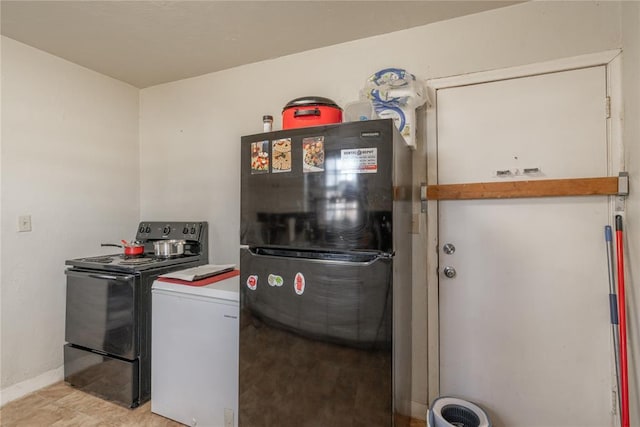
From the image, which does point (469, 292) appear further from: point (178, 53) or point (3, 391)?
point (3, 391)

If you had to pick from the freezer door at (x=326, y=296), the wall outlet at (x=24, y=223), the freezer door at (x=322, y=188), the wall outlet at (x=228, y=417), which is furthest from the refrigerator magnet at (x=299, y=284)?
the wall outlet at (x=24, y=223)

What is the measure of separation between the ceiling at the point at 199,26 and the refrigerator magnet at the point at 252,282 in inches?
61.8

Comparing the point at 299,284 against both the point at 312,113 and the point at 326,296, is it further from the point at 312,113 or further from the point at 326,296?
the point at 312,113

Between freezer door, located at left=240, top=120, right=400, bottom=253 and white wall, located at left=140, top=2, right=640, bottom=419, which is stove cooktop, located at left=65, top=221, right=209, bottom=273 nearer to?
white wall, located at left=140, top=2, right=640, bottom=419

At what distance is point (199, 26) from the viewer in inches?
81.6

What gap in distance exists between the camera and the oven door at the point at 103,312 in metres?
2.08

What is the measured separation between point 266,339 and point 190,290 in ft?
2.24

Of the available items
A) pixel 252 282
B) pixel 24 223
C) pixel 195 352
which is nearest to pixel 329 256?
pixel 252 282

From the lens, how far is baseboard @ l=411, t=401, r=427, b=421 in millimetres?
2008

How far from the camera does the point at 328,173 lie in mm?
1347

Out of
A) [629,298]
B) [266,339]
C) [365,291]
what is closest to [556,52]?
[629,298]

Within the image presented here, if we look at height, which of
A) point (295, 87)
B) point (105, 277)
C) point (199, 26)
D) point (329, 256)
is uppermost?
point (199, 26)

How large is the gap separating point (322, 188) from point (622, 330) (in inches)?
64.0

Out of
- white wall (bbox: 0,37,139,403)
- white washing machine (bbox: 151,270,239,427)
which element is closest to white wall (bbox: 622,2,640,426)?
white washing machine (bbox: 151,270,239,427)
